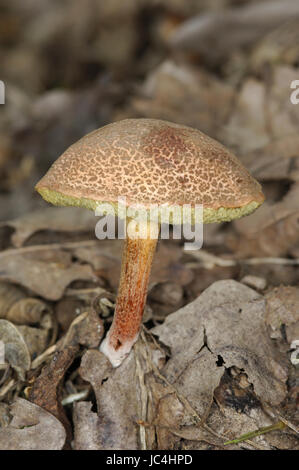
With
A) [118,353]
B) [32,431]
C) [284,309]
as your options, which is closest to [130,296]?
[118,353]

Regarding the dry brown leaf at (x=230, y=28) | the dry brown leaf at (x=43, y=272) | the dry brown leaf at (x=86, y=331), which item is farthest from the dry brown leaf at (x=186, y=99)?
the dry brown leaf at (x=86, y=331)

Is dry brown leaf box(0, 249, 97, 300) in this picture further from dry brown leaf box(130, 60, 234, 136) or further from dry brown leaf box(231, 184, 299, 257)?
dry brown leaf box(130, 60, 234, 136)

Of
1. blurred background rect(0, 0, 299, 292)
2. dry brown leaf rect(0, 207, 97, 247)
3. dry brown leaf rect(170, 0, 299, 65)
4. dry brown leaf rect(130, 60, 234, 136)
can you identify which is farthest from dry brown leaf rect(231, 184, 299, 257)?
dry brown leaf rect(170, 0, 299, 65)

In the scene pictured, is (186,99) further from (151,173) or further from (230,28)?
(151,173)

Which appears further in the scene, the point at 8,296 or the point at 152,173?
the point at 8,296

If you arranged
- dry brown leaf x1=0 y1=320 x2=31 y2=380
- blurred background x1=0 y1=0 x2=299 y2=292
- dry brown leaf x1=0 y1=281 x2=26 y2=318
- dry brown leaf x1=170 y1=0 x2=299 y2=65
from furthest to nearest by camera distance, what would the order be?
dry brown leaf x1=170 y1=0 x2=299 y2=65, blurred background x1=0 y1=0 x2=299 y2=292, dry brown leaf x1=0 y1=281 x2=26 y2=318, dry brown leaf x1=0 y1=320 x2=31 y2=380

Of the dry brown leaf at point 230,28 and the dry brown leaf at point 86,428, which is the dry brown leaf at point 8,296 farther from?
the dry brown leaf at point 230,28
